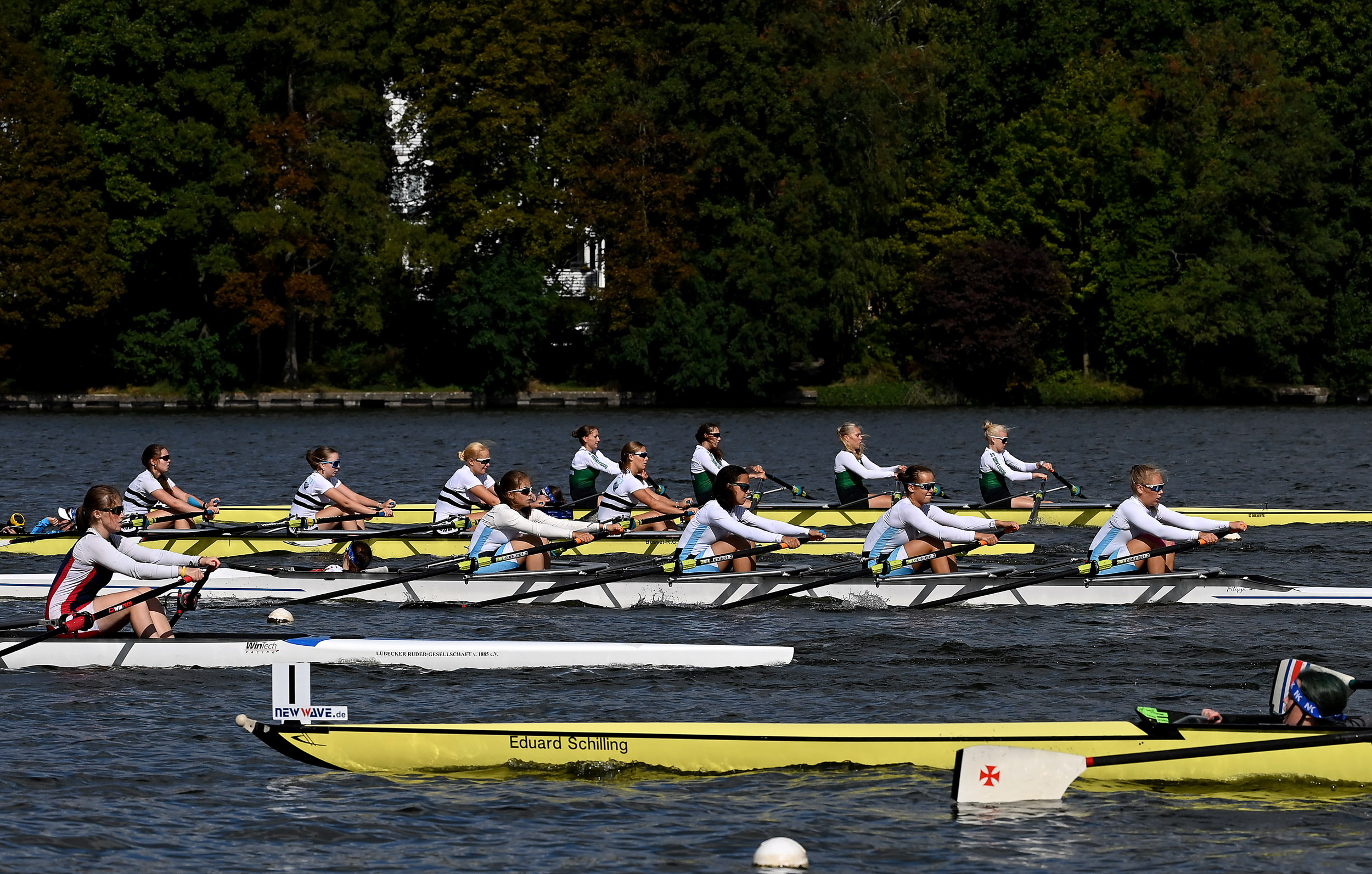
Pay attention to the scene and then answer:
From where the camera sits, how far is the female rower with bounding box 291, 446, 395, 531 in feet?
70.8

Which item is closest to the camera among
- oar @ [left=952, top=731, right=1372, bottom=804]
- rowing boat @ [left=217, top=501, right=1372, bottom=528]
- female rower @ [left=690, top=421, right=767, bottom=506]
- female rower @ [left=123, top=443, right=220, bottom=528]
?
oar @ [left=952, top=731, right=1372, bottom=804]

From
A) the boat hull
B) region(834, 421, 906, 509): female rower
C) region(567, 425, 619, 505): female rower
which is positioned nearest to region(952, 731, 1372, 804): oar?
the boat hull

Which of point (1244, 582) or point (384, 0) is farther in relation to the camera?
point (384, 0)

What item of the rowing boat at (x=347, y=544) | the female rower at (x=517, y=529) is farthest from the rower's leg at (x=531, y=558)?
the rowing boat at (x=347, y=544)

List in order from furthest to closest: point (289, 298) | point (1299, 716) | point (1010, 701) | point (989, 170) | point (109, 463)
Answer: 1. point (989, 170)
2. point (289, 298)
3. point (109, 463)
4. point (1010, 701)
5. point (1299, 716)

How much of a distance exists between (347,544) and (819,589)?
6.19 metres

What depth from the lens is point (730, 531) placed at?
18.0m

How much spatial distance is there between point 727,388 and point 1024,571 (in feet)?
158

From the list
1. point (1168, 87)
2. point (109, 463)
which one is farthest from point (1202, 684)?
point (1168, 87)

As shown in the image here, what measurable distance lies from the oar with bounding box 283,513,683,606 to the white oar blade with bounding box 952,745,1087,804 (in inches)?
301

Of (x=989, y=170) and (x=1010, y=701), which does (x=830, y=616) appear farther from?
(x=989, y=170)

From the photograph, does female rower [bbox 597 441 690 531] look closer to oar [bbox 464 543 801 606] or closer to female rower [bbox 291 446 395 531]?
female rower [bbox 291 446 395 531]

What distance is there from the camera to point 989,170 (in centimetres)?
6912

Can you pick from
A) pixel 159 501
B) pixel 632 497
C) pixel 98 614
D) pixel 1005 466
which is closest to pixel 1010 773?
pixel 98 614
